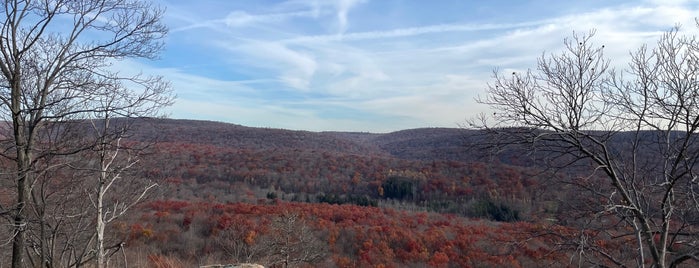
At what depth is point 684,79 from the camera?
650cm

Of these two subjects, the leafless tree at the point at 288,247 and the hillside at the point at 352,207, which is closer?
the leafless tree at the point at 288,247

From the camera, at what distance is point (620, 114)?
704 centimetres

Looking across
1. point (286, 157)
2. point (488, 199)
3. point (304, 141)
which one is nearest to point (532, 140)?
point (488, 199)

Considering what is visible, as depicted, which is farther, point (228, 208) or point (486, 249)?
point (228, 208)

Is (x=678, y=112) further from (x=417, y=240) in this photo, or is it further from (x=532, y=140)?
(x=417, y=240)

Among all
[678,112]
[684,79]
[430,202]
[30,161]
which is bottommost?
[430,202]

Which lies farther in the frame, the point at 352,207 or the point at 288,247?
the point at 352,207

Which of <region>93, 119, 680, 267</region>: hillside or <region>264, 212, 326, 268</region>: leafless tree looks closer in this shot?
<region>264, 212, 326, 268</region>: leafless tree

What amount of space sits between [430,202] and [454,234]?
1454 cm

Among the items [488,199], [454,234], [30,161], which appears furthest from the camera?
[488,199]

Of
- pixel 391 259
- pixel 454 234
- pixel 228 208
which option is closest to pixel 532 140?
pixel 391 259

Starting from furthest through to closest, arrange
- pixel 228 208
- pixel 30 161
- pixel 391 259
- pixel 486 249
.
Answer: pixel 228 208
pixel 486 249
pixel 391 259
pixel 30 161

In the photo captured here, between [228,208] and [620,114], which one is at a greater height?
[620,114]

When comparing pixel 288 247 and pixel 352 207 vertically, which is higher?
pixel 288 247
